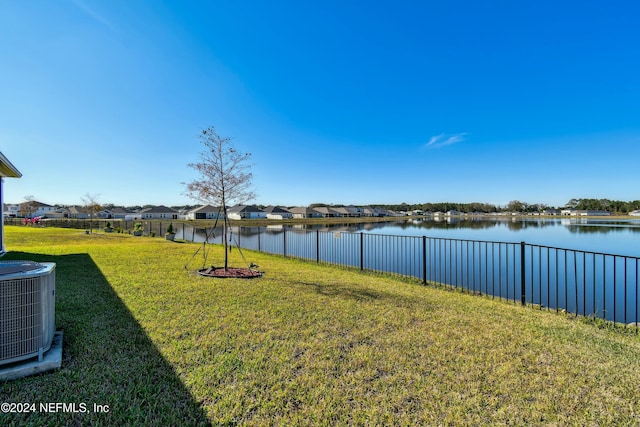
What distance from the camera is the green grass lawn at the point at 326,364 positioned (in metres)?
2.10

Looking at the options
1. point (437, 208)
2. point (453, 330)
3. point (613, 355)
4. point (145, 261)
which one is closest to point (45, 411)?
point (453, 330)

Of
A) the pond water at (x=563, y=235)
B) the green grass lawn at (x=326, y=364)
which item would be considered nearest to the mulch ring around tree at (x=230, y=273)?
the green grass lawn at (x=326, y=364)

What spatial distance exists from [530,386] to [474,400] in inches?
24.3

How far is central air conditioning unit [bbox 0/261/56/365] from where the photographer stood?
7.54 feet

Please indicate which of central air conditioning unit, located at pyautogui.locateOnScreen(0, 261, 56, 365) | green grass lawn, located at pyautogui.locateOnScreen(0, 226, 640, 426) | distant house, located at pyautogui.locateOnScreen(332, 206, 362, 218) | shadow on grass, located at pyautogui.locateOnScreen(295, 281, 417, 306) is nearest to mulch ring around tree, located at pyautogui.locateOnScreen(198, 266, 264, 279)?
shadow on grass, located at pyautogui.locateOnScreen(295, 281, 417, 306)

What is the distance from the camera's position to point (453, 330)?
12.1ft

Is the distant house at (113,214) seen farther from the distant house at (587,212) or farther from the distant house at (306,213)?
the distant house at (587,212)

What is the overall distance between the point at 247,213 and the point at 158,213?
24536mm

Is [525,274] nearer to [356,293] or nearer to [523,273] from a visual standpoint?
[523,273]

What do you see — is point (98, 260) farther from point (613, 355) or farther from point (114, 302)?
point (613, 355)

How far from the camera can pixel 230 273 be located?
22.8 ft

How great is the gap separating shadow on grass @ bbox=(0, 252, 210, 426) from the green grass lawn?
→ 1cm

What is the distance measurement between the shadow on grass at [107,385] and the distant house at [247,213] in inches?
2473

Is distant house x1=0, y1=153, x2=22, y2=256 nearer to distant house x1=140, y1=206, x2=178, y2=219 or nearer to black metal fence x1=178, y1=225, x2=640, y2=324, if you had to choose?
black metal fence x1=178, y1=225, x2=640, y2=324
